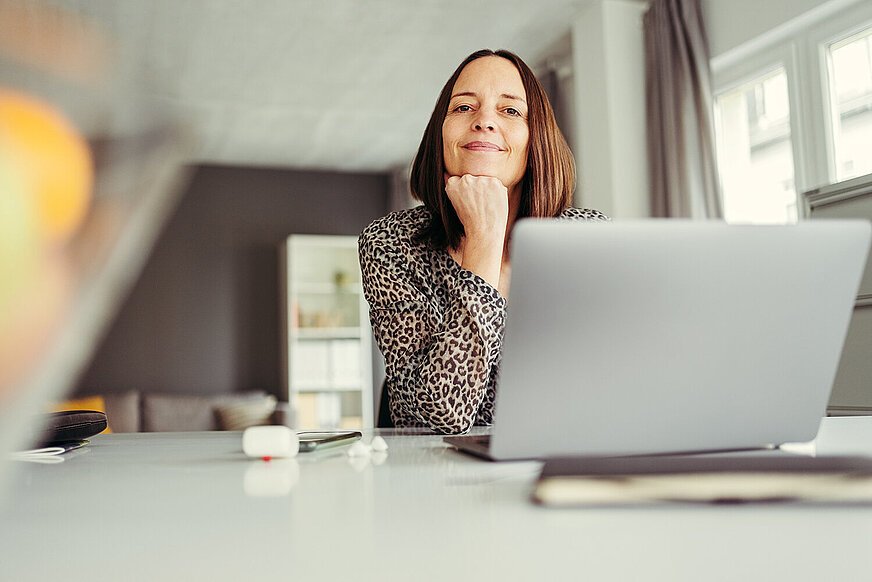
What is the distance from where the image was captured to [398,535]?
0.45 meters

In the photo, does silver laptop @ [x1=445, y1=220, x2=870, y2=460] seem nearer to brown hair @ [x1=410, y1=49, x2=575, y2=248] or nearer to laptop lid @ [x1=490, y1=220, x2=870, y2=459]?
laptop lid @ [x1=490, y1=220, x2=870, y2=459]

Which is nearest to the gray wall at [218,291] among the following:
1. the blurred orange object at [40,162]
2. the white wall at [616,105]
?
the white wall at [616,105]

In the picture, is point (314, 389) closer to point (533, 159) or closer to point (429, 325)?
point (533, 159)

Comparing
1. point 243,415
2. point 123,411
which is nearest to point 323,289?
point 243,415

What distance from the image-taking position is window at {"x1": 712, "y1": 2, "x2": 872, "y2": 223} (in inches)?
117

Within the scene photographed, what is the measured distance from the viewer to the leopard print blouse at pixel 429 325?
1.18 m

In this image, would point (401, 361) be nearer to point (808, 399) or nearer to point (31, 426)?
point (808, 399)

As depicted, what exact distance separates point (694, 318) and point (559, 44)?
393cm

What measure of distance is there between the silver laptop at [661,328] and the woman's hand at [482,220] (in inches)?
25.7

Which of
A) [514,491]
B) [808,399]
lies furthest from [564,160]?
[514,491]

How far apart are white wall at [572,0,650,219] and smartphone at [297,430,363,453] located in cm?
303

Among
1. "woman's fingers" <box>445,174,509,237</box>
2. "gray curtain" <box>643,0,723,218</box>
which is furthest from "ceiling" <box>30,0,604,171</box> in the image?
"woman's fingers" <box>445,174,509,237</box>

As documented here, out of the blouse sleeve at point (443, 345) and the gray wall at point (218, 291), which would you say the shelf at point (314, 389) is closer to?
the gray wall at point (218, 291)

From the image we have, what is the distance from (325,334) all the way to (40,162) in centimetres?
596
